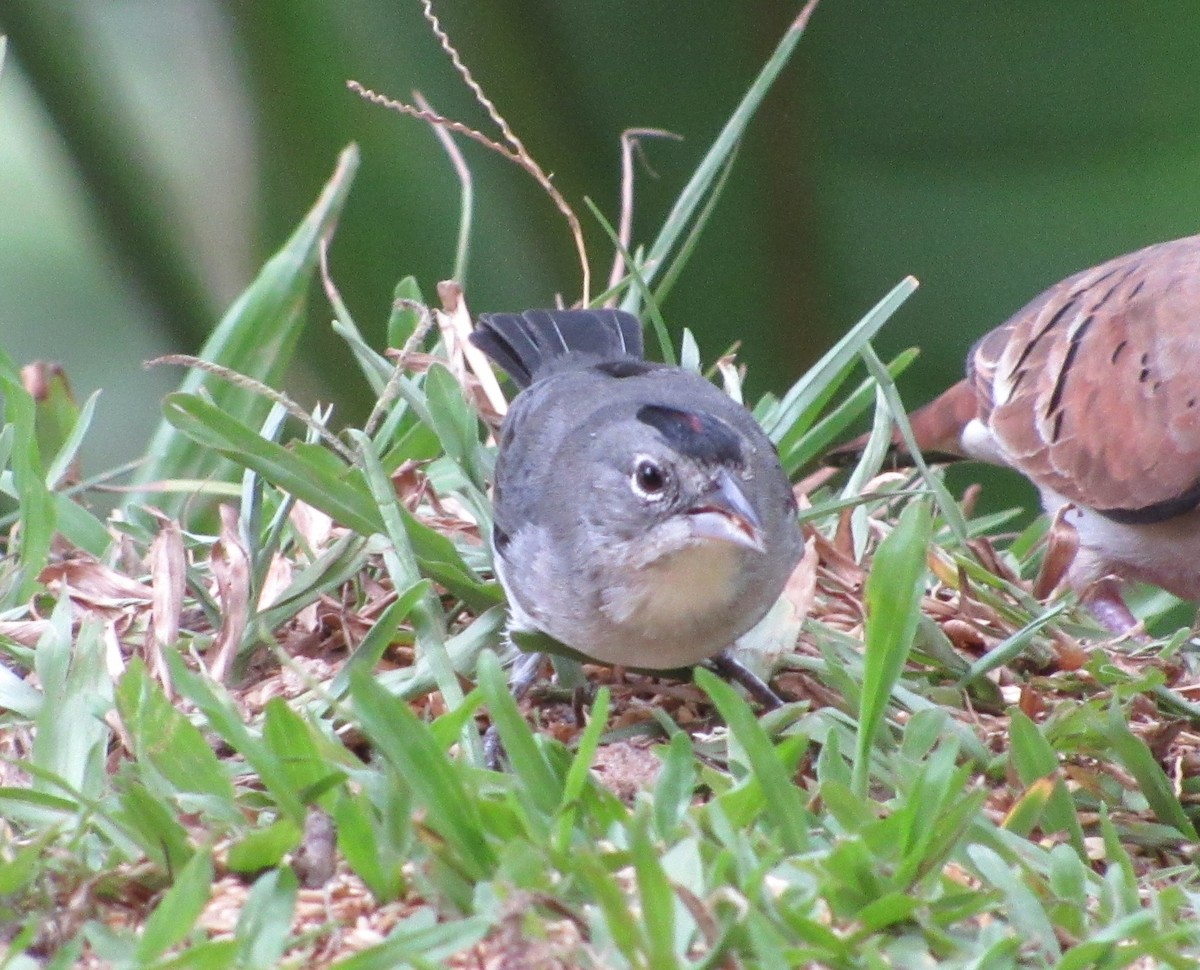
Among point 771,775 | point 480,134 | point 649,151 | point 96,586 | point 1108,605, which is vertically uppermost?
point 480,134

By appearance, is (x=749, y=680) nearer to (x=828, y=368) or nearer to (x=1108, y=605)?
(x=828, y=368)

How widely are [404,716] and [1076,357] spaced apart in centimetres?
292

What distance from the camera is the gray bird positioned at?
281cm

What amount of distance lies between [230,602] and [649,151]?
307cm

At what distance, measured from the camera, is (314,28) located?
5.31 meters

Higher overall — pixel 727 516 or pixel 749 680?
pixel 727 516

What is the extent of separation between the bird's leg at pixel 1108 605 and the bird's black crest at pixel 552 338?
48.2 inches

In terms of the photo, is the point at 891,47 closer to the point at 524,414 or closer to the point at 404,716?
the point at 524,414

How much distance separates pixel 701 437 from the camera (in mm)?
2803

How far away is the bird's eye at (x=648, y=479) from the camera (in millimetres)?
2844

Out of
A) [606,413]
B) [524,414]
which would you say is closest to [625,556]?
[606,413]

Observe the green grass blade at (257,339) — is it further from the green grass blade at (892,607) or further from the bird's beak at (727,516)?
the green grass blade at (892,607)

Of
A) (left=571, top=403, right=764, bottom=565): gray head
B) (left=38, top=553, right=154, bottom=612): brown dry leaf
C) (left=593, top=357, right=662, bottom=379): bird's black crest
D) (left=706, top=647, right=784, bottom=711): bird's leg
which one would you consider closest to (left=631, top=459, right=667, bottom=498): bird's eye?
(left=571, top=403, right=764, bottom=565): gray head

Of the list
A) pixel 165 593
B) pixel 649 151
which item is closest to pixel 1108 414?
pixel 649 151
